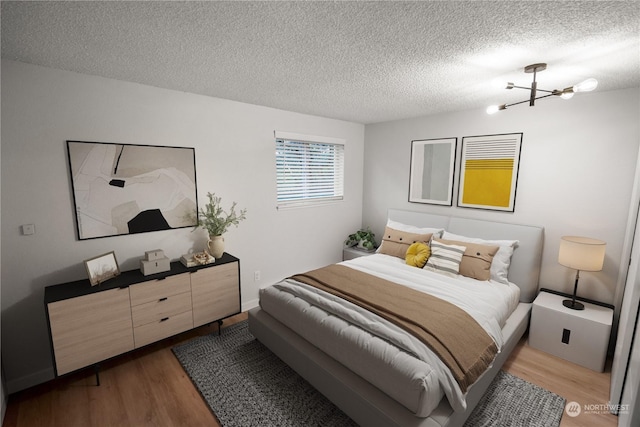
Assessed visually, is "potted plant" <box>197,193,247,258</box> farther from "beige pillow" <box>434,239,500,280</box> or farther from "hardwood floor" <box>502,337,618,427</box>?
"hardwood floor" <box>502,337,618,427</box>

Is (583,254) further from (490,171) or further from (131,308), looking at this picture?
(131,308)

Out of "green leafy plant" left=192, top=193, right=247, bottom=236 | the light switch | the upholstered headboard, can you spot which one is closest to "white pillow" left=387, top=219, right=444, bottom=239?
the upholstered headboard

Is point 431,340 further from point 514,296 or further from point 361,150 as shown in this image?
point 361,150

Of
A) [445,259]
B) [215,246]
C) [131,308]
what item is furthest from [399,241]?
[131,308]

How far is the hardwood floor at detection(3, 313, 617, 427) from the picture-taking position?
1.92 m

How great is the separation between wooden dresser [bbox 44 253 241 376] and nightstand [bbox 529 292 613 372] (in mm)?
2938

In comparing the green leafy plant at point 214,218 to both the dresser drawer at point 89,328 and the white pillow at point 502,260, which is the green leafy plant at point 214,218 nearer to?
the dresser drawer at point 89,328

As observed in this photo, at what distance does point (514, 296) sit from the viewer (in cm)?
277

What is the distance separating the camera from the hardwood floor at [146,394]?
1922mm

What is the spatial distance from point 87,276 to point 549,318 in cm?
410

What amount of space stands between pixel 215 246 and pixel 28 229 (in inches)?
54.2

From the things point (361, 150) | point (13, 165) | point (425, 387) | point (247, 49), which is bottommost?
point (425, 387)

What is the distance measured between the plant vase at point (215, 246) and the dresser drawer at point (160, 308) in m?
0.45

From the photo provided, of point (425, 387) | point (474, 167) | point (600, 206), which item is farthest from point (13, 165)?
point (600, 206)
